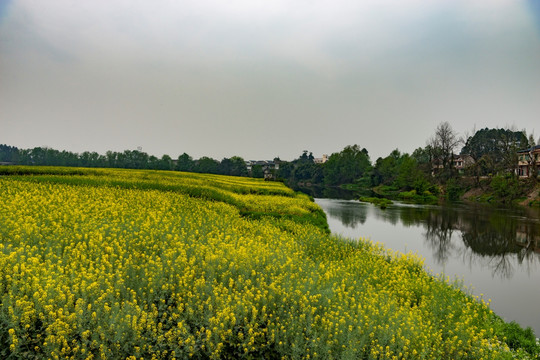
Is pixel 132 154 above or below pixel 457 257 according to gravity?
above

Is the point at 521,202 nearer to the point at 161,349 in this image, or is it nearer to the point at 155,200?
the point at 155,200

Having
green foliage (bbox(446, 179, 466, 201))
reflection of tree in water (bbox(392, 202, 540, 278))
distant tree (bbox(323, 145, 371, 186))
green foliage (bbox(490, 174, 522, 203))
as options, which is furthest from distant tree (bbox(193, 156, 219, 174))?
reflection of tree in water (bbox(392, 202, 540, 278))

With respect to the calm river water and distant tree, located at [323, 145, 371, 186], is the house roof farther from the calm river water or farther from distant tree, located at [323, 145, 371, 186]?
distant tree, located at [323, 145, 371, 186]

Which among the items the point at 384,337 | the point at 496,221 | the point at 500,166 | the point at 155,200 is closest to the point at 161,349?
the point at 384,337

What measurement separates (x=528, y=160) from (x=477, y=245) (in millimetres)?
48417

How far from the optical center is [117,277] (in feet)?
20.1

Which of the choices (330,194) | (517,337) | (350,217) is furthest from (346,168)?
(517,337)

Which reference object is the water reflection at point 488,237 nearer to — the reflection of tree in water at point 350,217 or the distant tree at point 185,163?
the reflection of tree in water at point 350,217

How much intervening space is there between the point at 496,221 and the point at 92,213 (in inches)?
1312

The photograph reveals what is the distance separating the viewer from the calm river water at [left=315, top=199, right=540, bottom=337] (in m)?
13.3

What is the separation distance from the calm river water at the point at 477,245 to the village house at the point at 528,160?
2522cm

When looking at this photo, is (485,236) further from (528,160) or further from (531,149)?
(531,149)

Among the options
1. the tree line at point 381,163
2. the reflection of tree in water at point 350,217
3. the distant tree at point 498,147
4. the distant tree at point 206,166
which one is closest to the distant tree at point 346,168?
the tree line at point 381,163

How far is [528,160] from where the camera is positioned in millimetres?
58312
